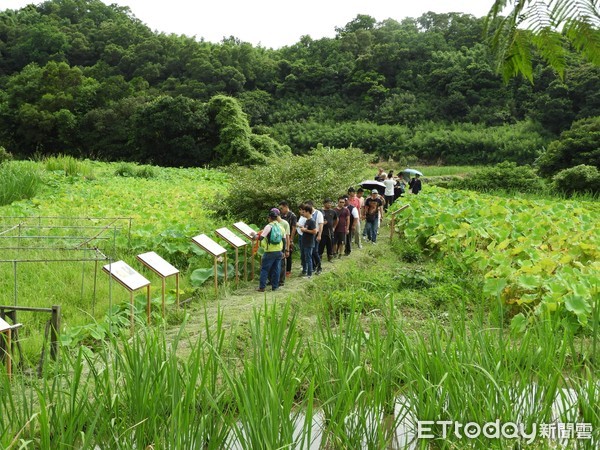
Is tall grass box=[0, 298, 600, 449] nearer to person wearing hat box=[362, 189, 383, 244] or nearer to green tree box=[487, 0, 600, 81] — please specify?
green tree box=[487, 0, 600, 81]

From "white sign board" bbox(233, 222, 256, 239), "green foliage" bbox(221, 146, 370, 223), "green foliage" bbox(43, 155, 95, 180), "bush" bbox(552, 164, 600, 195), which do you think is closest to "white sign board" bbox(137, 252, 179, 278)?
"white sign board" bbox(233, 222, 256, 239)

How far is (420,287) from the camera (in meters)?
8.15

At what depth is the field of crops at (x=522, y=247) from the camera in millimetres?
5988

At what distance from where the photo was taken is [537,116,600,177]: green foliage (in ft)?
71.4

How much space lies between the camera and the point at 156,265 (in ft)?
23.4

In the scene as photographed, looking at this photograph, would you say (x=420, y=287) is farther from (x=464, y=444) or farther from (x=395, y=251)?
(x=464, y=444)

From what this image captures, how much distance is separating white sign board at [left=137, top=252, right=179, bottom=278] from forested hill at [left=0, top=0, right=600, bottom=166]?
63.7 feet

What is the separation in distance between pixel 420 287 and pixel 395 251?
3.24m

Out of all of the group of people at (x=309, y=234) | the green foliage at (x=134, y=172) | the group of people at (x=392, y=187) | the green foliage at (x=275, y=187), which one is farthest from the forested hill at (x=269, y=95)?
the group of people at (x=309, y=234)

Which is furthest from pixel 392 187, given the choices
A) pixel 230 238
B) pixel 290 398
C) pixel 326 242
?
pixel 290 398

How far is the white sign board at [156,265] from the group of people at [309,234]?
1.41m

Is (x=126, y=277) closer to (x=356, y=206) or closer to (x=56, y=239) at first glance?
(x=56, y=239)

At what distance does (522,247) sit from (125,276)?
4.79 meters

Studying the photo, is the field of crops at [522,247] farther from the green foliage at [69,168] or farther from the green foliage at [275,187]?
the green foliage at [69,168]
